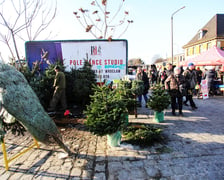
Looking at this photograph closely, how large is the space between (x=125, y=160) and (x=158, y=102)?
2.67 m

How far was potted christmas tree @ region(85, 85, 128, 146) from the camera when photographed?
354cm

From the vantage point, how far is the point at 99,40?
7137mm

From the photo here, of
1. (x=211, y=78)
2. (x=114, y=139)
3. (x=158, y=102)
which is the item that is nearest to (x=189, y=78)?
(x=158, y=102)

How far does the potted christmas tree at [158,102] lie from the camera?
17.7 ft

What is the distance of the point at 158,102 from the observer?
17.6ft

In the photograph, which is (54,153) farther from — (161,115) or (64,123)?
(161,115)

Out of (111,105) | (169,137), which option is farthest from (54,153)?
(169,137)

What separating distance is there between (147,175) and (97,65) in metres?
5.52

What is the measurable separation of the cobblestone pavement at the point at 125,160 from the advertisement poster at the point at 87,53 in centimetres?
362

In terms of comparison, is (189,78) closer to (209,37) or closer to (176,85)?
(176,85)

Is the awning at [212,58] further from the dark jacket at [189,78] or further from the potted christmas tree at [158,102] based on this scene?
the potted christmas tree at [158,102]

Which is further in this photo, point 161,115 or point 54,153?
point 161,115

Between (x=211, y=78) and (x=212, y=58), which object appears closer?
(x=211, y=78)

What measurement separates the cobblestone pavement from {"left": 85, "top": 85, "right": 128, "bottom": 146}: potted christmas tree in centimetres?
41
